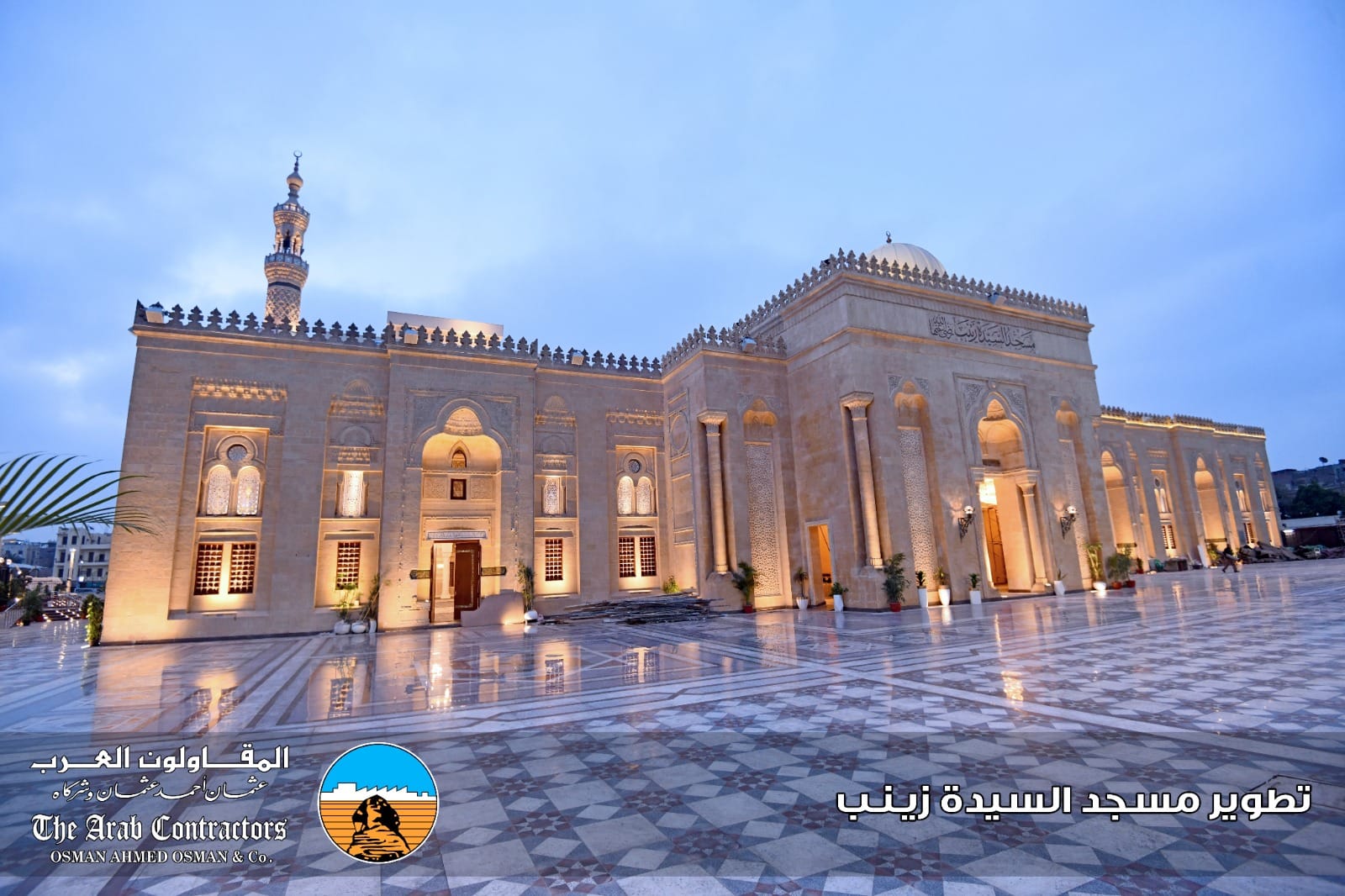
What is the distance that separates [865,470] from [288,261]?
84.2ft

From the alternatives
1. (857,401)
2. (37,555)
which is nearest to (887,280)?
(857,401)

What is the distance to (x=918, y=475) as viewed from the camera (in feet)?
63.6

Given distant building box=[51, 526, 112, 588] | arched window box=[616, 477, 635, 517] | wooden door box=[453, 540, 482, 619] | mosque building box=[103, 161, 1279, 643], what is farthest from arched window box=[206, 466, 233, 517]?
distant building box=[51, 526, 112, 588]

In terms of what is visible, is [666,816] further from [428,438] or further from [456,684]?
[428,438]

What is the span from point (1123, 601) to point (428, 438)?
18.8 metres

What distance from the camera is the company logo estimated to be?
262 cm

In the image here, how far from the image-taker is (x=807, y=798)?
355cm

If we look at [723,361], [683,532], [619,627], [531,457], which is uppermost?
[723,361]

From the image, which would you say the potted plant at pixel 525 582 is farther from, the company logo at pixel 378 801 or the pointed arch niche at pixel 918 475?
the company logo at pixel 378 801

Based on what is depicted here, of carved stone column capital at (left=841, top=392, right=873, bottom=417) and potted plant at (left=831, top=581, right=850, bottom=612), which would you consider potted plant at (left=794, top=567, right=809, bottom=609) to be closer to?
potted plant at (left=831, top=581, right=850, bottom=612)

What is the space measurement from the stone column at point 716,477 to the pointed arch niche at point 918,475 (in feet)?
17.4

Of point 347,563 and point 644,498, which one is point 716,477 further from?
point 347,563

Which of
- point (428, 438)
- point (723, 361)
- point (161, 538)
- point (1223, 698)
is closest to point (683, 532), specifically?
point (723, 361)

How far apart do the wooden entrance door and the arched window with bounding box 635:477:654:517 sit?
39.3ft
